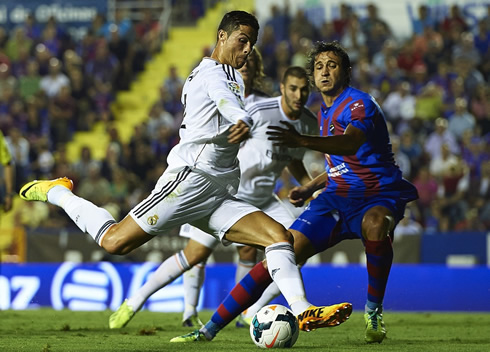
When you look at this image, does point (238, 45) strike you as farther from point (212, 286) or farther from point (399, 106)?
point (399, 106)

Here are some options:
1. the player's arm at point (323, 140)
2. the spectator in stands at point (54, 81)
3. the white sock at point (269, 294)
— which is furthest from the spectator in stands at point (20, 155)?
the player's arm at point (323, 140)

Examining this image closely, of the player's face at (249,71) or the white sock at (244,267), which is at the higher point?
the player's face at (249,71)

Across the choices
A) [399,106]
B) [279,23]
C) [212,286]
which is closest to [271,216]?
[212,286]

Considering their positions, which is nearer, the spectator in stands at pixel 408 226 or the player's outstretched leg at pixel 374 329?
the player's outstretched leg at pixel 374 329

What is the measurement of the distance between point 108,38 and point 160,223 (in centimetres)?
1496

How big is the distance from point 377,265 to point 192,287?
8.29 feet

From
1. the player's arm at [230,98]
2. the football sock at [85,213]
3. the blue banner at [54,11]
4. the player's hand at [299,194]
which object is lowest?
the player's hand at [299,194]

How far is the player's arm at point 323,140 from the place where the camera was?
231 inches

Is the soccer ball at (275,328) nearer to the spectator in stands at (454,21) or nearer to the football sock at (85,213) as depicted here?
the football sock at (85,213)

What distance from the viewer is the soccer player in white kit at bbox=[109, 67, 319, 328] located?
27.6 ft

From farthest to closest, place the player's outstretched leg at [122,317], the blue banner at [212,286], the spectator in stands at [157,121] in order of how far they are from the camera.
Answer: the spectator in stands at [157,121]
the blue banner at [212,286]
the player's outstretched leg at [122,317]

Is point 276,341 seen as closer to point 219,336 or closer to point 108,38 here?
point 219,336

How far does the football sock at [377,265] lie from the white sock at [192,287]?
2348 mm

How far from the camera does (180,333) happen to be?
7863 millimetres
